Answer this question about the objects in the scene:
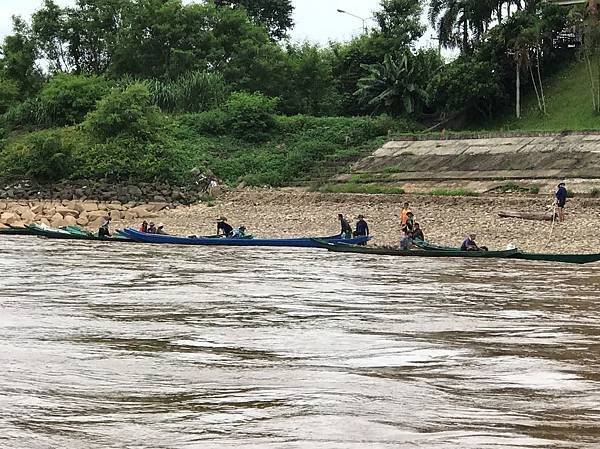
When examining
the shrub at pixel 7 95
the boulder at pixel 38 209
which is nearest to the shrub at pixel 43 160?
the boulder at pixel 38 209

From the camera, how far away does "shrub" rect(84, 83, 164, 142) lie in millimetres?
41531

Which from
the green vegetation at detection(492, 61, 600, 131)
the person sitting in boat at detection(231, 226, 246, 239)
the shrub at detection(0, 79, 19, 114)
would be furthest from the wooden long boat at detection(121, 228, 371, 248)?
the shrub at detection(0, 79, 19, 114)

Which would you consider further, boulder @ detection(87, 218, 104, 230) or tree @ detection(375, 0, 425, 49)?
tree @ detection(375, 0, 425, 49)

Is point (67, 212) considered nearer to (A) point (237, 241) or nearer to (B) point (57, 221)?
(B) point (57, 221)

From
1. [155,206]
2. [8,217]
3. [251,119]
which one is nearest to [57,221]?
[8,217]

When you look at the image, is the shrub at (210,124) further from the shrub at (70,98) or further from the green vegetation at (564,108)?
the green vegetation at (564,108)

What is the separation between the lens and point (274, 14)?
65750 millimetres

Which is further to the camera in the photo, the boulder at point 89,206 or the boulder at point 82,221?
the boulder at point 89,206

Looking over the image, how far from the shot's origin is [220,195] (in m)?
37.8

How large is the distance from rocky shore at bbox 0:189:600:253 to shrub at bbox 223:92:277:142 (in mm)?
7027

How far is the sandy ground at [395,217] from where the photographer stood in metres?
24.4

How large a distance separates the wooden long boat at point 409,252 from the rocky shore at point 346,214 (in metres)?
2.36

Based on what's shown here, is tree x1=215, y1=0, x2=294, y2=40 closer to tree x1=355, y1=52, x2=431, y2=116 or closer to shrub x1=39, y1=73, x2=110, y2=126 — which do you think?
shrub x1=39, y1=73, x2=110, y2=126

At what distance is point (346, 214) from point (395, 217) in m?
2.21
